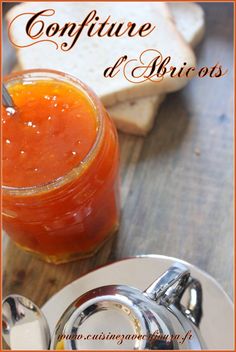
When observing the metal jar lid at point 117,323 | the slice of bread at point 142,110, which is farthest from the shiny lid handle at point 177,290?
the slice of bread at point 142,110

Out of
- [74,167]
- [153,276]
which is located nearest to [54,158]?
[74,167]

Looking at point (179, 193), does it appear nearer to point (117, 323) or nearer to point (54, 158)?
point (54, 158)

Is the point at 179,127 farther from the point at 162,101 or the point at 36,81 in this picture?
the point at 36,81

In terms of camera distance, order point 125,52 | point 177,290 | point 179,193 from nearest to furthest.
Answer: point 177,290
point 179,193
point 125,52

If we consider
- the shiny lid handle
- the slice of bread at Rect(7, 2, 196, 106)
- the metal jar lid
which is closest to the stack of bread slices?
the slice of bread at Rect(7, 2, 196, 106)

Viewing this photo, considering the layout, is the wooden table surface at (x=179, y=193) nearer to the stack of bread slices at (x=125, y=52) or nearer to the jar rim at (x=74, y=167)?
the stack of bread slices at (x=125, y=52)

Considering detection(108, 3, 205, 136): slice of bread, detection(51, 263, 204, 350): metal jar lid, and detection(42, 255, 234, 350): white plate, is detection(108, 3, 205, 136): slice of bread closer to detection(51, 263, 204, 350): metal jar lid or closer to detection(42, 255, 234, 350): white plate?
detection(42, 255, 234, 350): white plate
